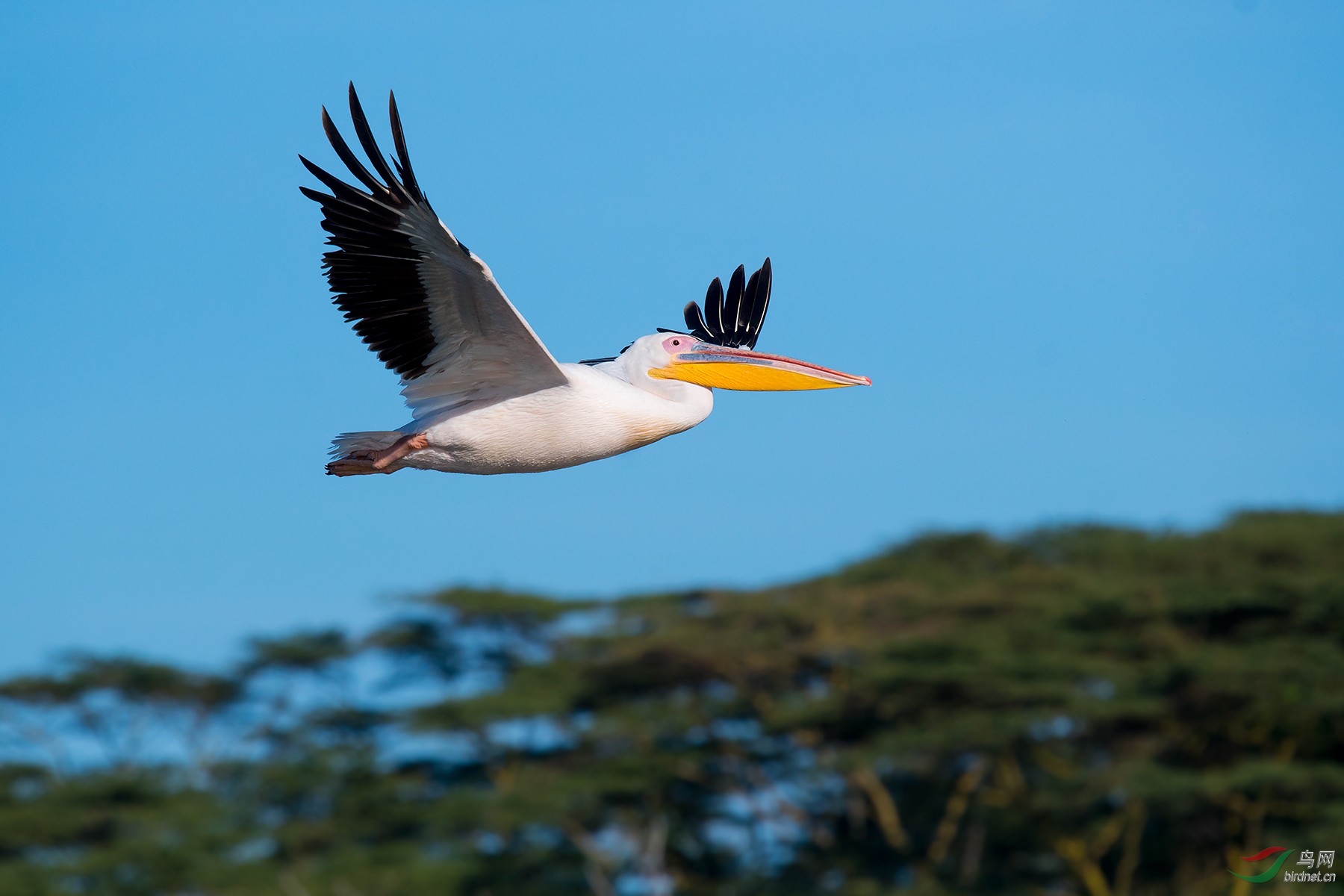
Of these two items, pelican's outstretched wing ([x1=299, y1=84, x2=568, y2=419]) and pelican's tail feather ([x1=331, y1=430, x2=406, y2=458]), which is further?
pelican's tail feather ([x1=331, y1=430, x2=406, y2=458])

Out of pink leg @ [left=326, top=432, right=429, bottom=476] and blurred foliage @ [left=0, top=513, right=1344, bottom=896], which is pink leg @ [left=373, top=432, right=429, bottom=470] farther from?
blurred foliage @ [left=0, top=513, right=1344, bottom=896]

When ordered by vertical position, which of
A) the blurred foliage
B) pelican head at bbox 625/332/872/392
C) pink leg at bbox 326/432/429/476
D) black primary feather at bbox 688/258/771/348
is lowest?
the blurred foliage

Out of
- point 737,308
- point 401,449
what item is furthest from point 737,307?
point 401,449

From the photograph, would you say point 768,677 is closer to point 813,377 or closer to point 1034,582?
point 1034,582

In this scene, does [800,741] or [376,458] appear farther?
[800,741]

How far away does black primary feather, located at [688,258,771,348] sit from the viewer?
10695 millimetres

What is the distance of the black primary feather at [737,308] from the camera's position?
421 inches

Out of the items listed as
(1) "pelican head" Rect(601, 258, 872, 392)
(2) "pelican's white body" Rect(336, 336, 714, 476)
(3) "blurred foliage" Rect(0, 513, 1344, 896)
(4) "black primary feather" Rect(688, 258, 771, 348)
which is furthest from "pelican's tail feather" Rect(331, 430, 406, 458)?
(3) "blurred foliage" Rect(0, 513, 1344, 896)

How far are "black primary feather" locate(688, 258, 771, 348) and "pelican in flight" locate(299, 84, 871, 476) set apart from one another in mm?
1636

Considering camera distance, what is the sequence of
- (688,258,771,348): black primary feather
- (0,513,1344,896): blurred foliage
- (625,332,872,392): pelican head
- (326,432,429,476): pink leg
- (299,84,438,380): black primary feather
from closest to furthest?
(299,84,438,380): black primary feather
(326,432,429,476): pink leg
(625,332,872,392): pelican head
(688,258,771,348): black primary feather
(0,513,1344,896): blurred foliage

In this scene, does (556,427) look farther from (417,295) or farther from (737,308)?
(737,308)

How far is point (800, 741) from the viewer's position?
100ft

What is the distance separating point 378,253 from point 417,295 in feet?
0.99

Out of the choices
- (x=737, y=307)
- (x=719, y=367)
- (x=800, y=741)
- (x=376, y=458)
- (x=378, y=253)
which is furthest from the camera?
(x=800, y=741)
